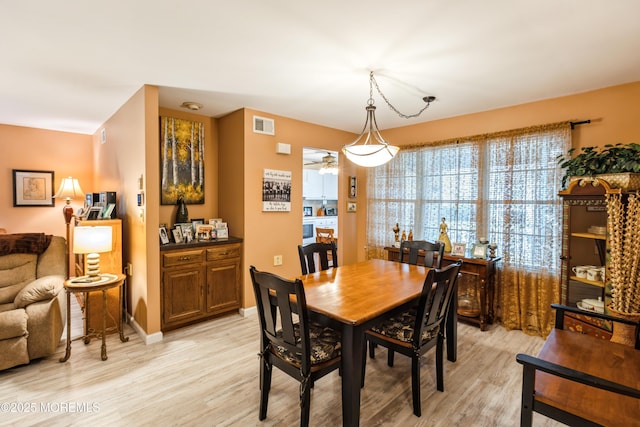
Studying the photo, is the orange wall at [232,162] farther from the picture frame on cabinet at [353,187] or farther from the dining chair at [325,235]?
the dining chair at [325,235]

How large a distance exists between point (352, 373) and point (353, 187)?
140 inches

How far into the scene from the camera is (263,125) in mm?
3785

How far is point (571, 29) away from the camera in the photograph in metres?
1.95

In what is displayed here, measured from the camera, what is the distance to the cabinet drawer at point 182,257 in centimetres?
320

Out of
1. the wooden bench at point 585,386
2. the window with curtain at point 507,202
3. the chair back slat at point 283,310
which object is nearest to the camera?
the wooden bench at point 585,386

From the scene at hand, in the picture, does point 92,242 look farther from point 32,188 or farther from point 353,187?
point 353,187

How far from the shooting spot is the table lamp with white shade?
2.76m

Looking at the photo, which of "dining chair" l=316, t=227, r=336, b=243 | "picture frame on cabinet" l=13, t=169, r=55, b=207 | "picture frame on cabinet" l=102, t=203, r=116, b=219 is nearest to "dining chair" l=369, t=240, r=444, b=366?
"picture frame on cabinet" l=102, t=203, r=116, b=219

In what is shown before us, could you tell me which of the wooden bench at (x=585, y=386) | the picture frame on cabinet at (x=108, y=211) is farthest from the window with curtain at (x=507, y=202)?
the picture frame on cabinet at (x=108, y=211)

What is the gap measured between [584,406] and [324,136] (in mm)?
3913

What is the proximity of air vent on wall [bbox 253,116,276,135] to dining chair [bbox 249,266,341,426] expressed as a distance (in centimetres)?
234

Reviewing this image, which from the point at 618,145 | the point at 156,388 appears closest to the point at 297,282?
the point at 156,388

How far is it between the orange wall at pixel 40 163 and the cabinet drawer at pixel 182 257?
10.4 feet

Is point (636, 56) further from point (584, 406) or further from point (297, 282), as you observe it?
point (297, 282)
